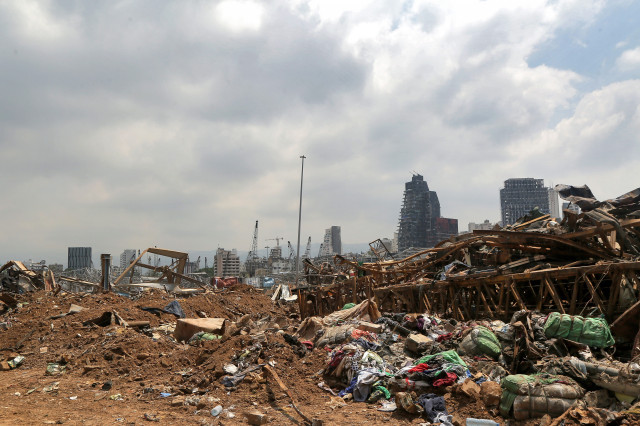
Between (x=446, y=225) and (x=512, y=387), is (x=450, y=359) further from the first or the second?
(x=446, y=225)

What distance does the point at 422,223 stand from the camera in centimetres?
12762

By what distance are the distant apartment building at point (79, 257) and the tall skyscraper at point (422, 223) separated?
72145mm

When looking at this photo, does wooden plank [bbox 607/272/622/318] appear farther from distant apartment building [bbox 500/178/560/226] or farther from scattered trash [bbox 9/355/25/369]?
distant apartment building [bbox 500/178/560/226]

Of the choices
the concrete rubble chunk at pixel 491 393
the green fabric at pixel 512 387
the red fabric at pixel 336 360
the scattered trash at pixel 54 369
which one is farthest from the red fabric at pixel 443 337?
the scattered trash at pixel 54 369

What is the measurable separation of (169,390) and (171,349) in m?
3.11

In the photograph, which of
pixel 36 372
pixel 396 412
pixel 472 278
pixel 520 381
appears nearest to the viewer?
pixel 520 381

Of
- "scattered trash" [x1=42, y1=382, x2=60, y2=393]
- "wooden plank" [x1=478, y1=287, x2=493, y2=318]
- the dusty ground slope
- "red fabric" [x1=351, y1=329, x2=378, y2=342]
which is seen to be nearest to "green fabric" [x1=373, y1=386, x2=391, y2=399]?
the dusty ground slope

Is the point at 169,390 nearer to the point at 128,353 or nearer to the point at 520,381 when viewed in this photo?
the point at 128,353

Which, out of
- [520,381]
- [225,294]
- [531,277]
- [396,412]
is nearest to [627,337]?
[531,277]

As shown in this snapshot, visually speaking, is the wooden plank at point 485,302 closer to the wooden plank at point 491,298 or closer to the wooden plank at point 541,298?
the wooden plank at point 491,298

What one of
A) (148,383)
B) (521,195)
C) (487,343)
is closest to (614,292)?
(487,343)

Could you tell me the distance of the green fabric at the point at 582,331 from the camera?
889 cm

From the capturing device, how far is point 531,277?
11.6 metres

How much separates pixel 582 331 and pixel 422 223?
12087 centimetres
